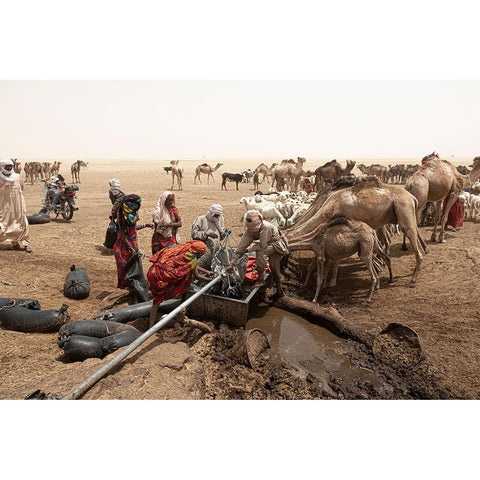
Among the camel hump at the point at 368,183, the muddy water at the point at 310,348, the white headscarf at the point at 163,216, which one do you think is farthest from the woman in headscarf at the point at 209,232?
the camel hump at the point at 368,183

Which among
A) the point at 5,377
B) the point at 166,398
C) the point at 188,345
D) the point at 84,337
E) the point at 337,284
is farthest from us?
the point at 337,284

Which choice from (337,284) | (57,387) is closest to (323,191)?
(337,284)

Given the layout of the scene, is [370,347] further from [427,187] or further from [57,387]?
[427,187]

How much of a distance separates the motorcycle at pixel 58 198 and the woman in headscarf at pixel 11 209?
14.6 feet

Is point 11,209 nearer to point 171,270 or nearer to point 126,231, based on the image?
point 126,231

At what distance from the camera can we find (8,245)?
27.6 ft

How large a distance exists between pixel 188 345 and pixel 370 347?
8.28ft

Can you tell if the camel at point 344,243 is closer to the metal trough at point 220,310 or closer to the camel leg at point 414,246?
the camel leg at point 414,246

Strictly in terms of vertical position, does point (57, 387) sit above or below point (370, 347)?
above

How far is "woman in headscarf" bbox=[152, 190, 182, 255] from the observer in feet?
19.6

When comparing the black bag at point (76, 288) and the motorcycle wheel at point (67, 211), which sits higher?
the motorcycle wheel at point (67, 211)

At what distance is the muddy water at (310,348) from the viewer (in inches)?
162

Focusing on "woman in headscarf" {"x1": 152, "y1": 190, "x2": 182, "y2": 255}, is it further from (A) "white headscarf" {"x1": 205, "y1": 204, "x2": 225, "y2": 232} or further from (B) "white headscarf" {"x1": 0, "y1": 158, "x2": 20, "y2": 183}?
(B) "white headscarf" {"x1": 0, "y1": 158, "x2": 20, "y2": 183}

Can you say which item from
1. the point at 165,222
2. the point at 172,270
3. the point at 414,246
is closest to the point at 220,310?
the point at 172,270
